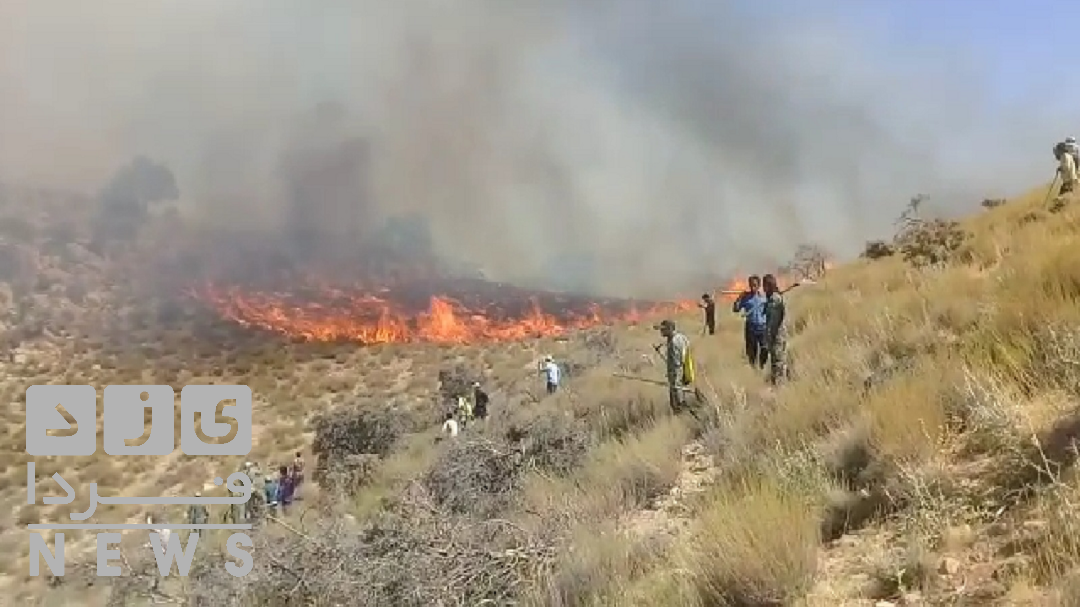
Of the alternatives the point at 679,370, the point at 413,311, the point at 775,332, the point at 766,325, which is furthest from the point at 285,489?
the point at 413,311

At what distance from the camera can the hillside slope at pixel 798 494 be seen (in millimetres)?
4387

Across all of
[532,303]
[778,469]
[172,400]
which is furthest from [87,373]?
[778,469]

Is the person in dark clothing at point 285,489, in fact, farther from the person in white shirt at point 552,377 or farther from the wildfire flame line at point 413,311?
the wildfire flame line at point 413,311

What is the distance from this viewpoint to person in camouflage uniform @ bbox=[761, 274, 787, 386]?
10391mm

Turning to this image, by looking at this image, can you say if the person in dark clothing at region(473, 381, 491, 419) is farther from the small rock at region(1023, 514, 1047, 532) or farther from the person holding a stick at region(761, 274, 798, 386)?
the small rock at region(1023, 514, 1047, 532)

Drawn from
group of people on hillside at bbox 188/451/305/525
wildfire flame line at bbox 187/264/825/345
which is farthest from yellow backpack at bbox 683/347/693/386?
wildfire flame line at bbox 187/264/825/345

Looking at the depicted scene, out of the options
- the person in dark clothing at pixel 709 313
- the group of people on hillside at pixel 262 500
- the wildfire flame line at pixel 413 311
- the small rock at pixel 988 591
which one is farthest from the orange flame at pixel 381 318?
the small rock at pixel 988 591

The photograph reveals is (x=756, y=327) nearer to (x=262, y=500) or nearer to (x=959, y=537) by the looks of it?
(x=959, y=537)

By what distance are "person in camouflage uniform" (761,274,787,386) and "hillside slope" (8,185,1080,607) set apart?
0.22 meters

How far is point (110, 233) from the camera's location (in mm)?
72500

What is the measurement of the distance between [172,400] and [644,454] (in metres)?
30.4

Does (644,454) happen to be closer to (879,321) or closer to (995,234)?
(879,321)

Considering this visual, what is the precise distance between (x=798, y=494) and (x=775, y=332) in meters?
5.65

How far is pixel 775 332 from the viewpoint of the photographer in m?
11.0
